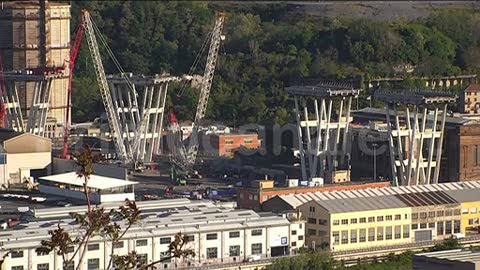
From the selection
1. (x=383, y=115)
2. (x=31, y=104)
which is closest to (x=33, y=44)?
(x=31, y=104)

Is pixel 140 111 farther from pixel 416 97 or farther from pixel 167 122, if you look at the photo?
pixel 416 97

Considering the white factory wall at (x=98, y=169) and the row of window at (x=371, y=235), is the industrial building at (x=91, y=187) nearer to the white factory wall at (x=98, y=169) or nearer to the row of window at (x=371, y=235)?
the white factory wall at (x=98, y=169)

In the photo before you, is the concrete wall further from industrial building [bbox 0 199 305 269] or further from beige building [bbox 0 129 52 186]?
industrial building [bbox 0 199 305 269]

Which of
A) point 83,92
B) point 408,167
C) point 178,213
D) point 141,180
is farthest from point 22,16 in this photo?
point 178,213

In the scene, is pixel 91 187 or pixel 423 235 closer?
pixel 423 235

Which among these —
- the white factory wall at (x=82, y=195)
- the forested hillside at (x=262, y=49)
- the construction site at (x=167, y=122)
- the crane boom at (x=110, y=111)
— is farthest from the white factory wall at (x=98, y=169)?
the forested hillside at (x=262, y=49)
